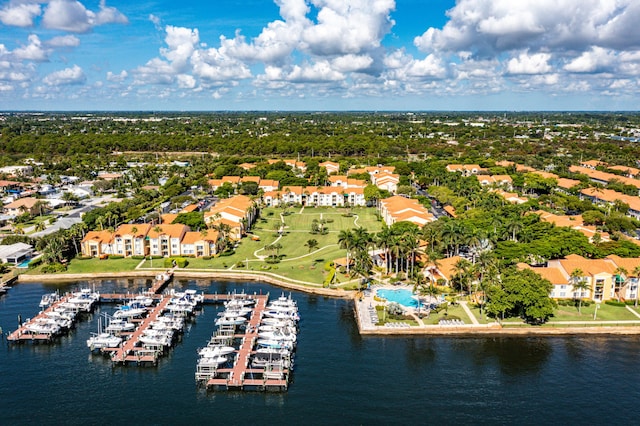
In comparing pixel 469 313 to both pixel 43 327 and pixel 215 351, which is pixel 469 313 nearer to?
pixel 215 351

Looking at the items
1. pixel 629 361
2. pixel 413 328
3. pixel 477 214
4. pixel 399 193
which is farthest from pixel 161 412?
pixel 399 193

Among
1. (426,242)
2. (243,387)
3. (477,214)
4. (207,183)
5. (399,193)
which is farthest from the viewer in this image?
(207,183)

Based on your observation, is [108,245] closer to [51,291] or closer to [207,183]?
[51,291]

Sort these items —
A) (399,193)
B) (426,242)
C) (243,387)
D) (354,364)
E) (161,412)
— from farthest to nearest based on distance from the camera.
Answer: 1. (399,193)
2. (426,242)
3. (354,364)
4. (243,387)
5. (161,412)

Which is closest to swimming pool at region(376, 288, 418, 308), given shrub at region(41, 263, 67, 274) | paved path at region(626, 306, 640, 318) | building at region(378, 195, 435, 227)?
paved path at region(626, 306, 640, 318)

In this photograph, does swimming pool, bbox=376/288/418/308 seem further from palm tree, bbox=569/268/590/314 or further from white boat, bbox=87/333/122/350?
white boat, bbox=87/333/122/350

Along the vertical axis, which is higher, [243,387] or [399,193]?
[399,193]

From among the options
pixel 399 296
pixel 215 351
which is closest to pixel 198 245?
pixel 215 351
